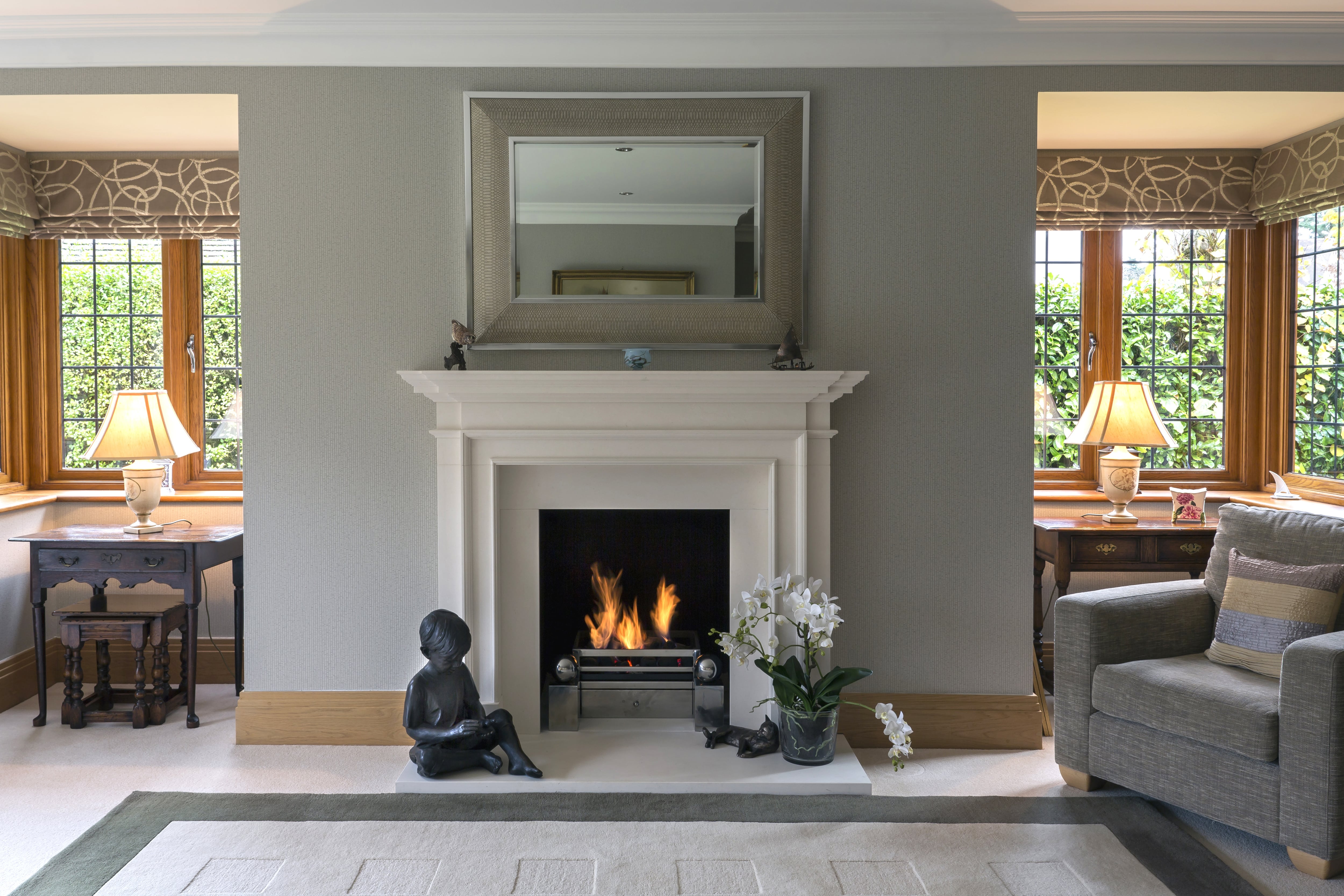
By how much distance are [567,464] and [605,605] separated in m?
0.61

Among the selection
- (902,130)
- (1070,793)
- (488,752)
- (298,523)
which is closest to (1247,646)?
(1070,793)

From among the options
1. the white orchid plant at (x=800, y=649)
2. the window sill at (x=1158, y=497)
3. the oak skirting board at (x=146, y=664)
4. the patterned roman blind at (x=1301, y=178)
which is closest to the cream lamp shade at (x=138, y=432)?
the oak skirting board at (x=146, y=664)

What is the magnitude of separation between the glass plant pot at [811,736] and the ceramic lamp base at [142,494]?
252cm

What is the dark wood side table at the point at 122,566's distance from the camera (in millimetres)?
3371

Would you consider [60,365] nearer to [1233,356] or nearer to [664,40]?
[664,40]

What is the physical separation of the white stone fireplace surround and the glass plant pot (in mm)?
315

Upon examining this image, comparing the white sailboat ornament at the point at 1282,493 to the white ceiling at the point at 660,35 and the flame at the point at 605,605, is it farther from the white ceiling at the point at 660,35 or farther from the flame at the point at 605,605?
the flame at the point at 605,605

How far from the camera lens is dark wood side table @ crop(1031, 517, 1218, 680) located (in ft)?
11.5

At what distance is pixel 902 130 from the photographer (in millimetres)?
3223

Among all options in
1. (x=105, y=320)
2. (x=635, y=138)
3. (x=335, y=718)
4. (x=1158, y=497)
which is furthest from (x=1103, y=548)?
(x=105, y=320)

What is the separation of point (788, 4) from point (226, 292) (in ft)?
9.00

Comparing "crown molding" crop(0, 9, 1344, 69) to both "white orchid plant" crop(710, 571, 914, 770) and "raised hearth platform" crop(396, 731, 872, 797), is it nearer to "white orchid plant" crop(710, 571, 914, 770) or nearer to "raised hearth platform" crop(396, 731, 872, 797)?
A: "white orchid plant" crop(710, 571, 914, 770)

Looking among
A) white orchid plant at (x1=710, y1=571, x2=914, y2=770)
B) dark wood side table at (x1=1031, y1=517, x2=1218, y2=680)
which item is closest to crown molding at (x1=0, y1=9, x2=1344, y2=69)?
dark wood side table at (x1=1031, y1=517, x2=1218, y2=680)

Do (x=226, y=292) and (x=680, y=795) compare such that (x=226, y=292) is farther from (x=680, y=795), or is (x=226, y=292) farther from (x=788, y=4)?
(x=680, y=795)
